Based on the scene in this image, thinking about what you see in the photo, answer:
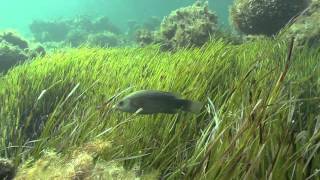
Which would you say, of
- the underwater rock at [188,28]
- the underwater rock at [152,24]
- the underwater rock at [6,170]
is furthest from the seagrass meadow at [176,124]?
the underwater rock at [152,24]

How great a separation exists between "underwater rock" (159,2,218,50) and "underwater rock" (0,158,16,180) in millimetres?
6775

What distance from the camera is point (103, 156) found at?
2721 mm

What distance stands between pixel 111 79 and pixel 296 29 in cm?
383

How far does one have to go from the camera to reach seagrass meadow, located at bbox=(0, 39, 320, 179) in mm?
2109

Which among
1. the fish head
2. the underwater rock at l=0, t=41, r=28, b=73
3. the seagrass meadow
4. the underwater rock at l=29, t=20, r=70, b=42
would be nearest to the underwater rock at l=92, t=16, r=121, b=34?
the underwater rock at l=29, t=20, r=70, b=42

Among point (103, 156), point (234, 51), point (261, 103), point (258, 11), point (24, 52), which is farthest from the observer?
point (24, 52)

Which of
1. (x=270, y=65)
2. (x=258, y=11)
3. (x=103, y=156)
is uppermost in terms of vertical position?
(x=258, y=11)

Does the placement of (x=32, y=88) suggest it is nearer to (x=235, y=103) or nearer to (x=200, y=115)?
(x=200, y=115)

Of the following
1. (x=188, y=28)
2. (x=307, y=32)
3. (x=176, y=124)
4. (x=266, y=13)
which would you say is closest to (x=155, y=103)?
(x=176, y=124)

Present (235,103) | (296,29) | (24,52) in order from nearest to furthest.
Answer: (235,103)
(296,29)
(24,52)

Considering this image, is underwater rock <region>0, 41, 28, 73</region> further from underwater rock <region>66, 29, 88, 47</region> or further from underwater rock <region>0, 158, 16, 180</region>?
underwater rock <region>66, 29, 88, 47</region>

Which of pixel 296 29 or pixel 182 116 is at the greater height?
pixel 296 29

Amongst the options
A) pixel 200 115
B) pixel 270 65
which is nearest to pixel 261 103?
pixel 200 115

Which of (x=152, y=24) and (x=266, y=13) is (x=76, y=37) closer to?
(x=152, y=24)
